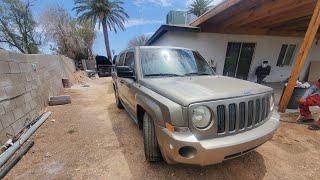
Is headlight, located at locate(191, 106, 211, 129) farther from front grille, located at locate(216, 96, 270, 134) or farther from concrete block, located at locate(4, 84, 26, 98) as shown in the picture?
concrete block, located at locate(4, 84, 26, 98)

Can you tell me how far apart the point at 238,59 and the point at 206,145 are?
893 cm

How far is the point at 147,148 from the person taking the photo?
8.90 ft

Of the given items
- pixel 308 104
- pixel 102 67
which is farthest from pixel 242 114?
pixel 102 67

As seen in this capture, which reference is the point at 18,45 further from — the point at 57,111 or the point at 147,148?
the point at 147,148

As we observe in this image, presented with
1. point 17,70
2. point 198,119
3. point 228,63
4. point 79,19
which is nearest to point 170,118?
point 198,119

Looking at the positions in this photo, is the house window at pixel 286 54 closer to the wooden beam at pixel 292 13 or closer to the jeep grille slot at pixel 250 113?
the wooden beam at pixel 292 13

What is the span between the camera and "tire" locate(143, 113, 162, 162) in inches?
104

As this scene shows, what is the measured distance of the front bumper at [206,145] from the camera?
1974 millimetres

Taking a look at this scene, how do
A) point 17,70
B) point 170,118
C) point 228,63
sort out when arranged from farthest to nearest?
point 228,63 < point 17,70 < point 170,118

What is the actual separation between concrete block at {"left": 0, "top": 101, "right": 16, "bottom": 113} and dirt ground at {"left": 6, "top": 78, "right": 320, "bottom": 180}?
28.6 inches

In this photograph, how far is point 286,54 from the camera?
1092 centimetres

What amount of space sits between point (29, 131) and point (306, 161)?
516 cm

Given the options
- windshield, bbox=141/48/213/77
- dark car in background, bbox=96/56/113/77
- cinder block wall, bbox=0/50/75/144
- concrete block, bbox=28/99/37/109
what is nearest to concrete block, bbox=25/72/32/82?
cinder block wall, bbox=0/50/75/144

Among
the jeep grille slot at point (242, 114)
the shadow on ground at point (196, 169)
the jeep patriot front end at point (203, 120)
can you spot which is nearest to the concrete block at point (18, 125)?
the shadow on ground at point (196, 169)
